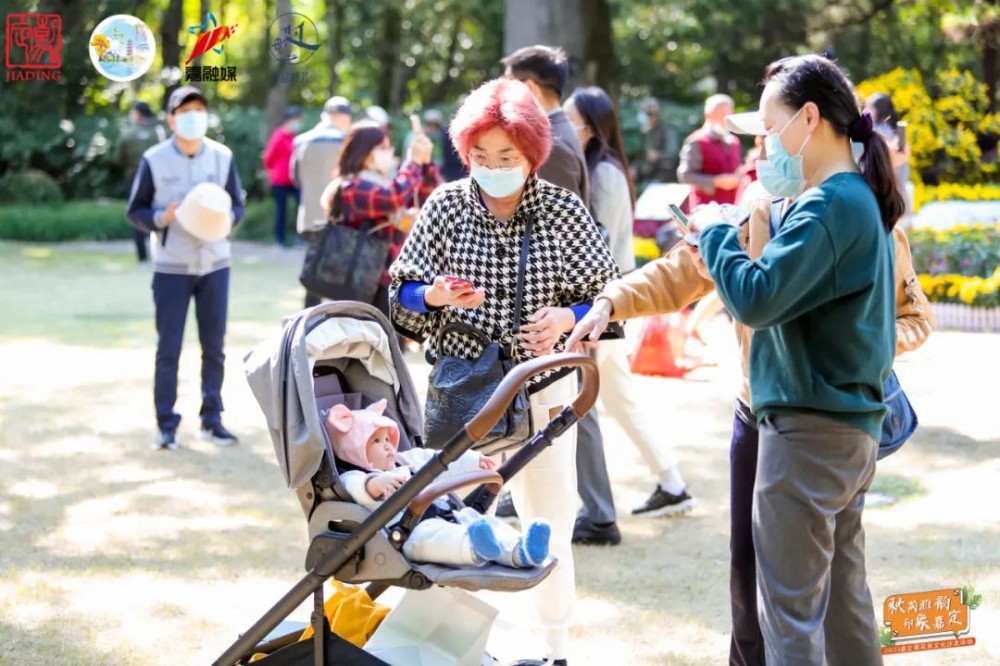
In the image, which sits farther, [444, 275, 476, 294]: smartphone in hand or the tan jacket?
[444, 275, 476, 294]: smartphone in hand

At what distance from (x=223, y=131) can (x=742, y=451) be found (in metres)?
23.4

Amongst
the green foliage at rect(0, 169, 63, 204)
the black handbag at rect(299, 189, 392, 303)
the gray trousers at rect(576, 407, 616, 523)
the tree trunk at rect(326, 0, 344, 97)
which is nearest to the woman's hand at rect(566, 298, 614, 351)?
the gray trousers at rect(576, 407, 616, 523)

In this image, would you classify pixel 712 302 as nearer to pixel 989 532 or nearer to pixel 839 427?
pixel 989 532

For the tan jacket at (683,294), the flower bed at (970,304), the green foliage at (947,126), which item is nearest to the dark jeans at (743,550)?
the tan jacket at (683,294)

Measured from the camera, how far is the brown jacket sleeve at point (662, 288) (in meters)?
4.02

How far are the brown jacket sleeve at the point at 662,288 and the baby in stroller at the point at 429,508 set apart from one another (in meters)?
0.61

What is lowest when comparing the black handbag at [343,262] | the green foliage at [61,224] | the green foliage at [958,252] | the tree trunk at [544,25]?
the green foliage at [61,224]

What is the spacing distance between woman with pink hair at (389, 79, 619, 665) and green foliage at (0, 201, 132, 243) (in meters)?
18.8

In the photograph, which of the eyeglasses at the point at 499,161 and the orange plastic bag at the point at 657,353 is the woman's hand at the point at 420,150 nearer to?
the orange plastic bag at the point at 657,353

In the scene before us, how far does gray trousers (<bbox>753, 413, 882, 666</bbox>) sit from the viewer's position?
3.39 meters

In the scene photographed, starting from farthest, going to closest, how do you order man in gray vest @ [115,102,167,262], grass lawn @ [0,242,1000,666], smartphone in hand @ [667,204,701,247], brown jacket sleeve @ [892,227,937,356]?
man in gray vest @ [115,102,167,262] → grass lawn @ [0,242,1000,666] → brown jacket sleeve @ [892,227,937,356] → smartphone in hand @ [667,204,701,247]

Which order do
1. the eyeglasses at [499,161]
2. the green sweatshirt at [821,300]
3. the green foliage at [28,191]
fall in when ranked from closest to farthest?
the green sweatshirt at [821,300]
the eyeglasses at [499,161]
the green foliage at [28,191]

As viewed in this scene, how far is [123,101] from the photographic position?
30891mm

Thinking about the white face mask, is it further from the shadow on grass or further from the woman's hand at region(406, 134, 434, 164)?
the shadow on grass
